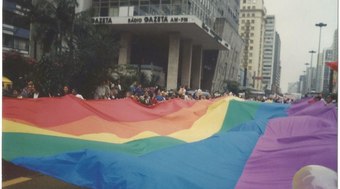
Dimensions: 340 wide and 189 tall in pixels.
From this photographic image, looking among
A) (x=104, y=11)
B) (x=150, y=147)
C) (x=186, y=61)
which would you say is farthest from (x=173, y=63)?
(x=150, y=147)

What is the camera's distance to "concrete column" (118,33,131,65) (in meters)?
31.9

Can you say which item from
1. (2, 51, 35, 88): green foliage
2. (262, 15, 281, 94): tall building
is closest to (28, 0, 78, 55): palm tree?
(2, 51, 35, 88): green foliage

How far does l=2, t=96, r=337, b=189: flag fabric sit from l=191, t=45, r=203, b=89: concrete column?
3054cm

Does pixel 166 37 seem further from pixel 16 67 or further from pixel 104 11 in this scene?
pixel 16 67

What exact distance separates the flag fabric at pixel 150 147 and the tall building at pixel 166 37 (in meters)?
17.6

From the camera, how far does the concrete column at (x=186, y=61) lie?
1345 inches

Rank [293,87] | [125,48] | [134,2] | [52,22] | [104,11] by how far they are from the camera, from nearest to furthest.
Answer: [293,87], [52,22], [134,2], [104,11], [125,48]

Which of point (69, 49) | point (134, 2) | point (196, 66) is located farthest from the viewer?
point (196, 66)

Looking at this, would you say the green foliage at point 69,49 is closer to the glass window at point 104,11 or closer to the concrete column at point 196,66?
the glass window at point 104,11

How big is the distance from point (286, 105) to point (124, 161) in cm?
536

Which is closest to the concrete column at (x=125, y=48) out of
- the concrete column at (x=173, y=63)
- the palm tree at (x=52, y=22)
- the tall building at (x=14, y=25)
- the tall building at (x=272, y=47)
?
the concrete column at (x=173, y=63)

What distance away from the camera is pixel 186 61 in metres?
34.7

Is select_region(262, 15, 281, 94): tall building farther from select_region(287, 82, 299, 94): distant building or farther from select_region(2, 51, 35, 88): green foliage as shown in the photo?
select_region(2, 51, 35, 88): green foliage

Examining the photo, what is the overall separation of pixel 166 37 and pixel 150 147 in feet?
93.8
